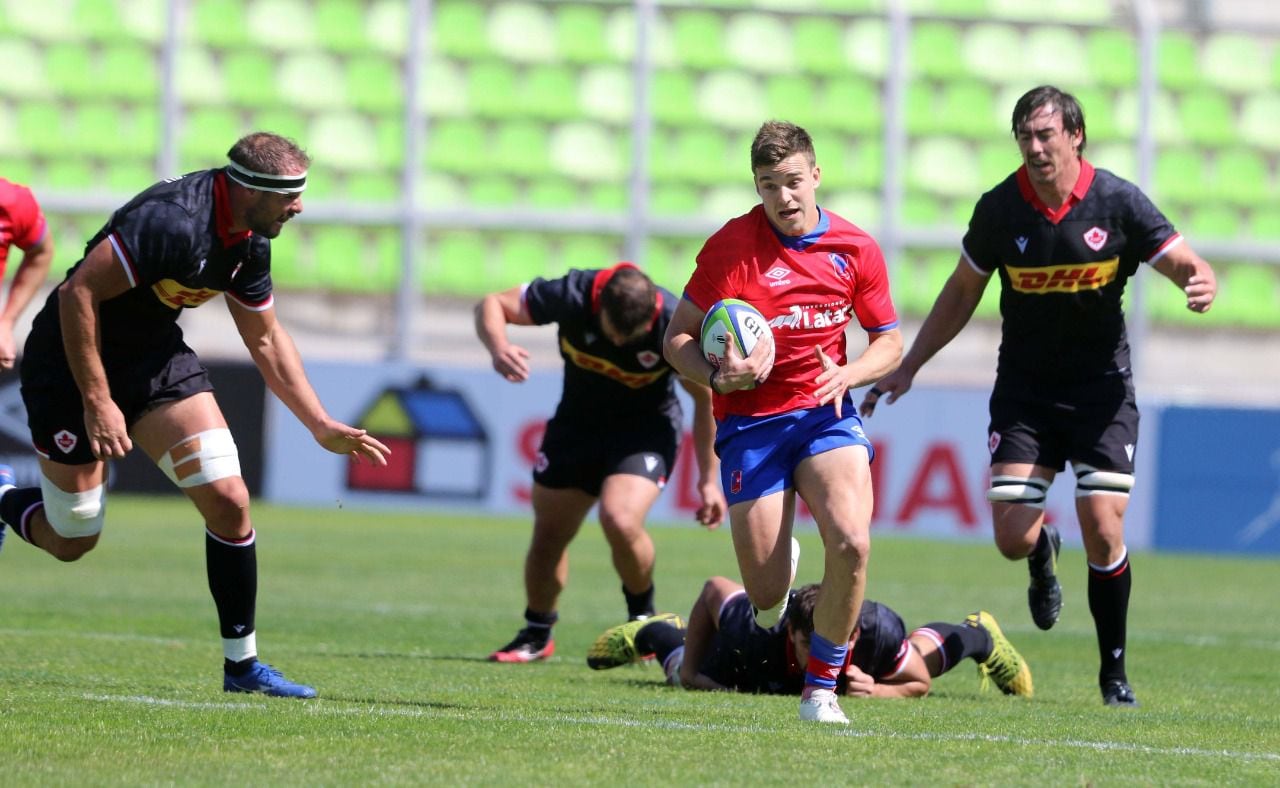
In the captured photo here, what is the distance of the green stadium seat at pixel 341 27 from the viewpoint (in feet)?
78.8

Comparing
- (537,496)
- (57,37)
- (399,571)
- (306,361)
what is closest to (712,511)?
(537,496)

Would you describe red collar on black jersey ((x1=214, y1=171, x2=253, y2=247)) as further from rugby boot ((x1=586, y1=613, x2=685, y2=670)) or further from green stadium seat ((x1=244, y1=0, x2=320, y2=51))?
green stadium seat ((x1=244, y1=0, x2=320, y2=51))

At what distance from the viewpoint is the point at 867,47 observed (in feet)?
79.9

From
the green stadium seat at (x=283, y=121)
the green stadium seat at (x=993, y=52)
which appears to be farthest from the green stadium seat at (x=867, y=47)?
the green stadium seat at (x=283, y=121)

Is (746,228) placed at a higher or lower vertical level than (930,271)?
higher

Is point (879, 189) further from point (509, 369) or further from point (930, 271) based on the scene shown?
point (509, 369)

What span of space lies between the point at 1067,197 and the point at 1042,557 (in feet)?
5.26

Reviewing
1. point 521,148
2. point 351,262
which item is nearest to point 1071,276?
point 351,262

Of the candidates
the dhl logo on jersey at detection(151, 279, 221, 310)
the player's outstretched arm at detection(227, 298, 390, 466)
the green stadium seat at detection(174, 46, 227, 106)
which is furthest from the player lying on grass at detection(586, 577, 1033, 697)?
the green stadium seat at detection(174, 46, 227, 106)

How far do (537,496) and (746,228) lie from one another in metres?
2.84

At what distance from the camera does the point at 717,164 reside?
24016 mm

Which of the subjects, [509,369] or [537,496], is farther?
[537,496]

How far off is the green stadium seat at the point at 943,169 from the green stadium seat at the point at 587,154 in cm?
365

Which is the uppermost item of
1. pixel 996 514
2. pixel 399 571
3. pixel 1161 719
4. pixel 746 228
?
pixel 746 228
